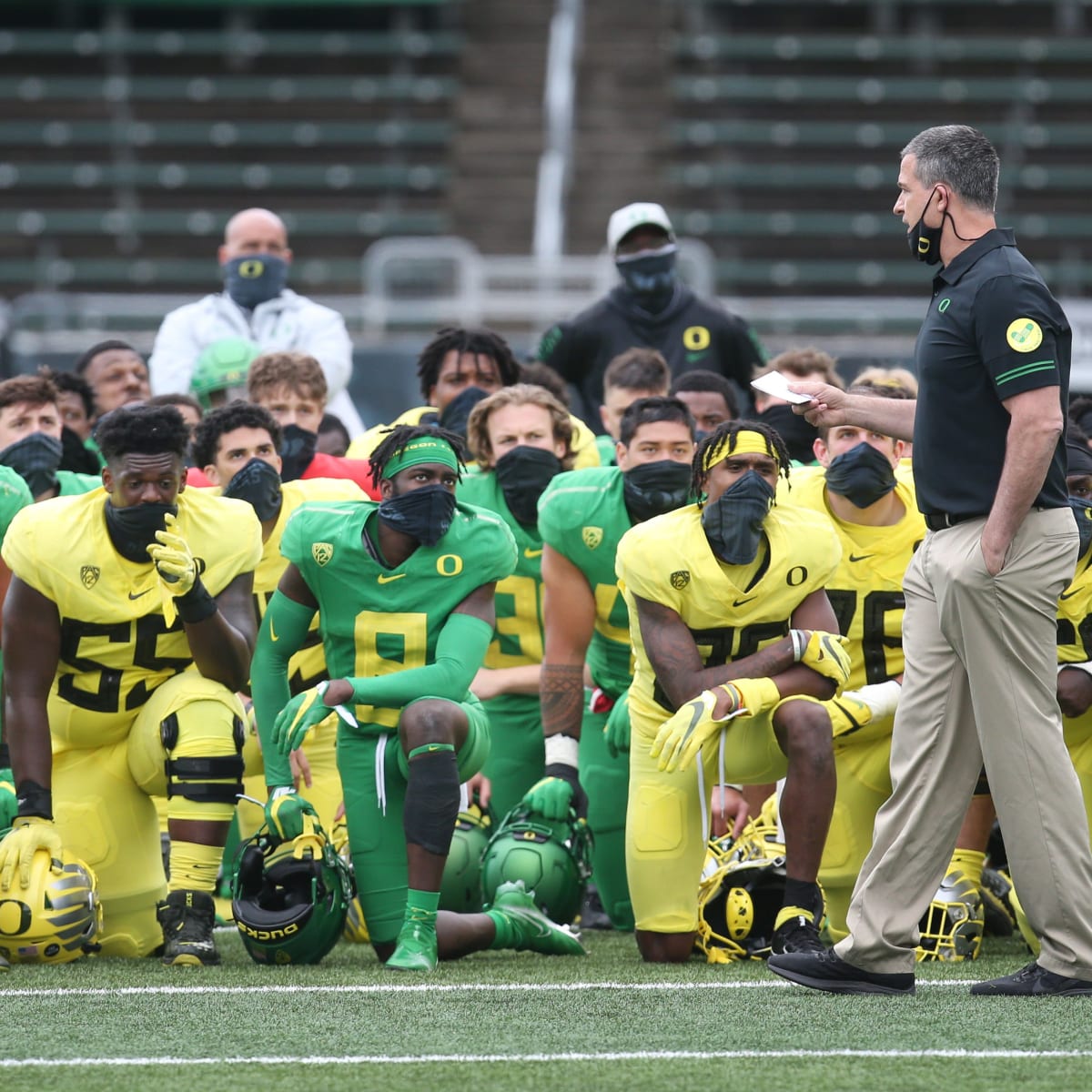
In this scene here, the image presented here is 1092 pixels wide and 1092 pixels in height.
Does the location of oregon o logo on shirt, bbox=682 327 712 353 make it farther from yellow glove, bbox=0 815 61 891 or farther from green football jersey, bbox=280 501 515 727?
yellow glove, bbox=0 815 61 891

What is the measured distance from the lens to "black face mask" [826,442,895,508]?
5926 millimetres

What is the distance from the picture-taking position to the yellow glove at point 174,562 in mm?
5188

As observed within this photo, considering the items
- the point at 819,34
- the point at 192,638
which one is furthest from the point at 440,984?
the point at 819,34

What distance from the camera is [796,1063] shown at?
3.70 metres

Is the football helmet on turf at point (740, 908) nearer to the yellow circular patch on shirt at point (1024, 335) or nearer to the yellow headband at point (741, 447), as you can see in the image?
the yellow headband at point (741, 447)

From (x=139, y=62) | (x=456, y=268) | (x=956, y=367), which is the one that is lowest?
(x=956, y=367)

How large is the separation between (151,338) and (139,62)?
666 cm

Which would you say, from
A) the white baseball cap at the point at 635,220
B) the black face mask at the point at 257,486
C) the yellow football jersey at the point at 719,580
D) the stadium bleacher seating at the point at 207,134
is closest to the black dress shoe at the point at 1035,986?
the yellow football jersey at the point at 719,580

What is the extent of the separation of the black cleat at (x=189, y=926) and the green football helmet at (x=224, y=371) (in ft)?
9.26

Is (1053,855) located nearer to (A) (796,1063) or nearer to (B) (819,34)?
(A) (796,1063)

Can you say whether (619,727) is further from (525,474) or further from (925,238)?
(925,238)

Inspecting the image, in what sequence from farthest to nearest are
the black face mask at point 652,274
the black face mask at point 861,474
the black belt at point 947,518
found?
the black face mask at point 652,274 → the black face mask at point 861,474 → the black belt at point 947,518

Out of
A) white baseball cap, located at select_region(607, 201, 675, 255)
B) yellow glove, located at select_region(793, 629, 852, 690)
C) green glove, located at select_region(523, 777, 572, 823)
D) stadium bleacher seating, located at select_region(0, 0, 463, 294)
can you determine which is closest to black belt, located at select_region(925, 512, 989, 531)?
yellow glove, located at select_region(793, 629, 852, 690)

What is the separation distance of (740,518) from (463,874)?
1.38 m
